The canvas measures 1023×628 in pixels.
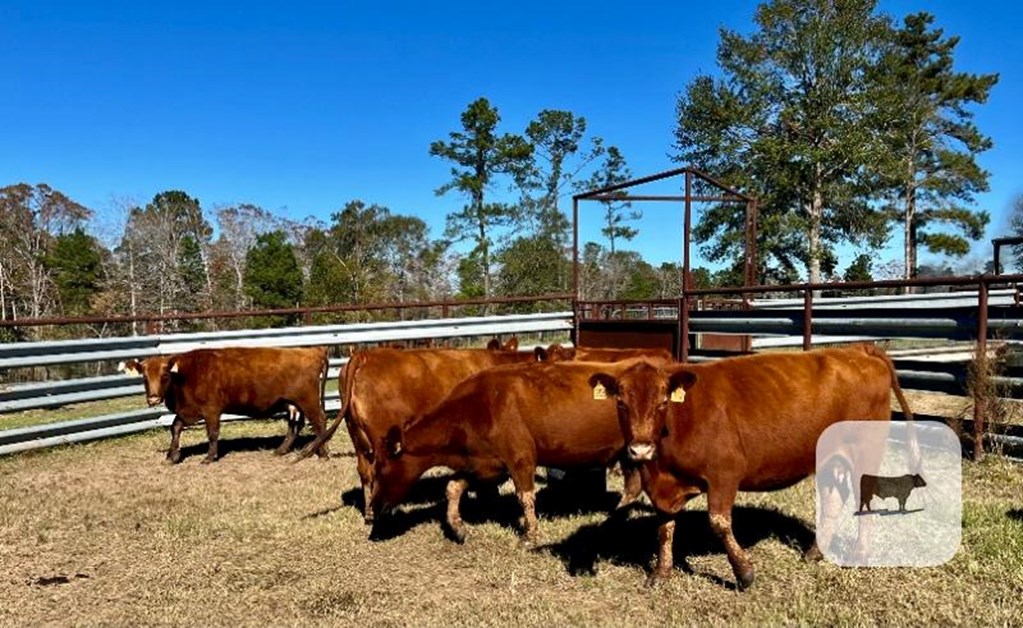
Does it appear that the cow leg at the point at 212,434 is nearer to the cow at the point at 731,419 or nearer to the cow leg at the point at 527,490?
the cow leg at the point at 527,490

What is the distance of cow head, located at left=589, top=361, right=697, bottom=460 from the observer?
12.7ft

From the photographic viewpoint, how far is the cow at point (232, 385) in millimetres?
8789

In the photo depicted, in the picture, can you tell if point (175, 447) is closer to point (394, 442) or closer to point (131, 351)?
point (131, 351)

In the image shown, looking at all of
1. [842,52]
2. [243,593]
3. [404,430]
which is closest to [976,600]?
[404,430]

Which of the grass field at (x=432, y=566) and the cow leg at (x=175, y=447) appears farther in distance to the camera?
the cow leg at (x=175, y=447)

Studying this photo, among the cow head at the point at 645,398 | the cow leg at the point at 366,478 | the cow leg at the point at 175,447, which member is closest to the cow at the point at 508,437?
the cow leg at the point at 366,478

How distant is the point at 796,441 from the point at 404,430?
109 inches

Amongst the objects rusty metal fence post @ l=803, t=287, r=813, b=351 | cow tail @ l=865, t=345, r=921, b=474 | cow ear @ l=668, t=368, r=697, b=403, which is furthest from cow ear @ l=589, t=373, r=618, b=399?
rusty metal fence post @ l=803, t=287, r=813, b=351

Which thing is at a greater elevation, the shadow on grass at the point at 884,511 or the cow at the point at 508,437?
the cow at the point at 508,437

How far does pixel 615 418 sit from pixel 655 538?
906 millimetres

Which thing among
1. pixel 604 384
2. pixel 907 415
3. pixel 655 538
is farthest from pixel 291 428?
pixel 907 415

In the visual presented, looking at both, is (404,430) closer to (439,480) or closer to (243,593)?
(243,593)

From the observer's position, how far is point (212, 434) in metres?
8.67

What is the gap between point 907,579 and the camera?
434cm
